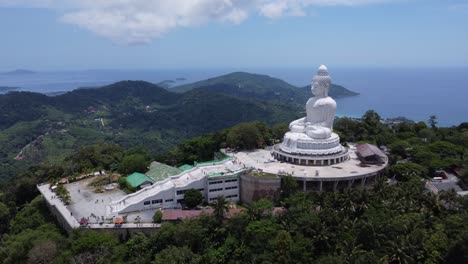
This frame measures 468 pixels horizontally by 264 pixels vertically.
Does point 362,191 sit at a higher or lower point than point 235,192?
higher

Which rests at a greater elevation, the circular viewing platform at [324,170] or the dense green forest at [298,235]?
the circular viewing platform at [324,170]

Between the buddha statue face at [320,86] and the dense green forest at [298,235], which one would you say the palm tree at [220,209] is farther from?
the buddha statue face at [320,86]

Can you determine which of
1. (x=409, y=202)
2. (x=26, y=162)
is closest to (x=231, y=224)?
(x=409, y=202)

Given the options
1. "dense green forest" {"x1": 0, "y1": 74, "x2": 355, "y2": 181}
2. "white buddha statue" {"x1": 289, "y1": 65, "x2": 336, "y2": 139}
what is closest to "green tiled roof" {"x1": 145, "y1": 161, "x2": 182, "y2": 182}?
"white buddha statue" {"x1": 289, "y1": 65, "x2": 336, "y2": 139}

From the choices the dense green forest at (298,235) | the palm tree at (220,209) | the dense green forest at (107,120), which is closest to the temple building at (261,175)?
the dense green forest at (298,235)

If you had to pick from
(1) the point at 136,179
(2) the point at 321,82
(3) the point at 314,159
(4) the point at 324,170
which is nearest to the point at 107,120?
(1) the point at 136,179

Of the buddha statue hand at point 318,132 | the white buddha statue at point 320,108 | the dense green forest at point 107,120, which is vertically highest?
the white buddha statue at point 320,108

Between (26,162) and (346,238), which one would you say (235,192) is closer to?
(346,238)
